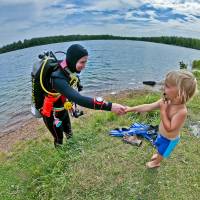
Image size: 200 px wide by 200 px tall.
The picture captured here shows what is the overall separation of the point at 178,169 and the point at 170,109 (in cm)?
129

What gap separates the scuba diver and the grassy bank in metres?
0.58

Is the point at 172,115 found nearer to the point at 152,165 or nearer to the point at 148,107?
the point at 148,107

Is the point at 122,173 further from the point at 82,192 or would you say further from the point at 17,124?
the point at 17,124

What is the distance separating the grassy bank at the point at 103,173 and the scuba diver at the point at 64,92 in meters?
0.58

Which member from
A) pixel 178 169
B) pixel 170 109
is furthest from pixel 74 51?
pixel 178 169

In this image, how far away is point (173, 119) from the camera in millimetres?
4492

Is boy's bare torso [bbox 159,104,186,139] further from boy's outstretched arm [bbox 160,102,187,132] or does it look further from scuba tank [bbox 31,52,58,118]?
scuba tank [bbox 31,52,58,118]

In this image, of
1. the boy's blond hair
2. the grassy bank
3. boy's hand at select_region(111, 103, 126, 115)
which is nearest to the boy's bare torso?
the boy's blond hair

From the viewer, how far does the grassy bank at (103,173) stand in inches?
186

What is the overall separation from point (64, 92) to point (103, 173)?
1497 mm

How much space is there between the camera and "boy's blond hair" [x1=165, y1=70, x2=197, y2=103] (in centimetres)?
417

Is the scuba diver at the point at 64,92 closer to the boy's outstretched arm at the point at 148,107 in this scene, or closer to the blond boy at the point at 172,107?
the boy's outstretched arm at the point at 148,107

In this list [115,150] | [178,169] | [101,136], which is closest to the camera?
[178,169]

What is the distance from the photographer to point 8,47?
117 meters
